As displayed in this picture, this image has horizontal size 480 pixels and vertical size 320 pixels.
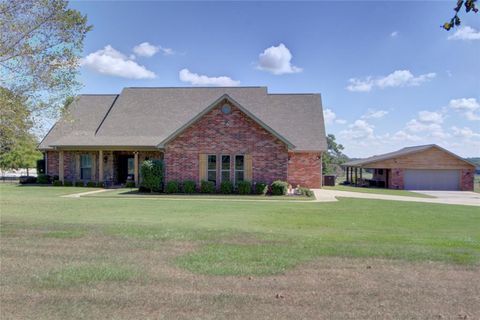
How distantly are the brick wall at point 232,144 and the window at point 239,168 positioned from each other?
1.31ft

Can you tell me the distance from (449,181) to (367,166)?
22.7ft

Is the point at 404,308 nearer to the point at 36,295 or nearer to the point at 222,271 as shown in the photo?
the point at 222,271

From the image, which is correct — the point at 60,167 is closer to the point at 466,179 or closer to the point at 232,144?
the point at 232,144

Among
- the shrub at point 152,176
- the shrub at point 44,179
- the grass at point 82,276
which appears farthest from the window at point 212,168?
the grass at point 82,276

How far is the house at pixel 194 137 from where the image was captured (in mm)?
21828

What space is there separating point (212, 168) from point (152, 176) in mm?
3468

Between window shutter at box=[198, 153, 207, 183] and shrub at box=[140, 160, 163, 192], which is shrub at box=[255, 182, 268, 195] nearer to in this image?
window shutter at box=[198, 153, 207, 183]

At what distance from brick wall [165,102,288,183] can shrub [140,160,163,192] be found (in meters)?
1.18

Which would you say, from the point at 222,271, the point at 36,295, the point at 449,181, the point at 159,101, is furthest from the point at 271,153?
the point at 449,181

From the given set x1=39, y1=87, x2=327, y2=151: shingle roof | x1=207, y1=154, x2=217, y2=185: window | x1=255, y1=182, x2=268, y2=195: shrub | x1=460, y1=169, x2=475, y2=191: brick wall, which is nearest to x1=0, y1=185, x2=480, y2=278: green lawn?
x1=255, y1=182, x2=268, y2=195: shrub

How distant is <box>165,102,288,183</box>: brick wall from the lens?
856 inches

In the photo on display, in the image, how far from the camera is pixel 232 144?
2194 centimetres

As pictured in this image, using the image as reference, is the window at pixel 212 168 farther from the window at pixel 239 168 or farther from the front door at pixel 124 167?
the front door at pixel 124 167

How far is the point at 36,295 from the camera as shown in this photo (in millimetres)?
4766
